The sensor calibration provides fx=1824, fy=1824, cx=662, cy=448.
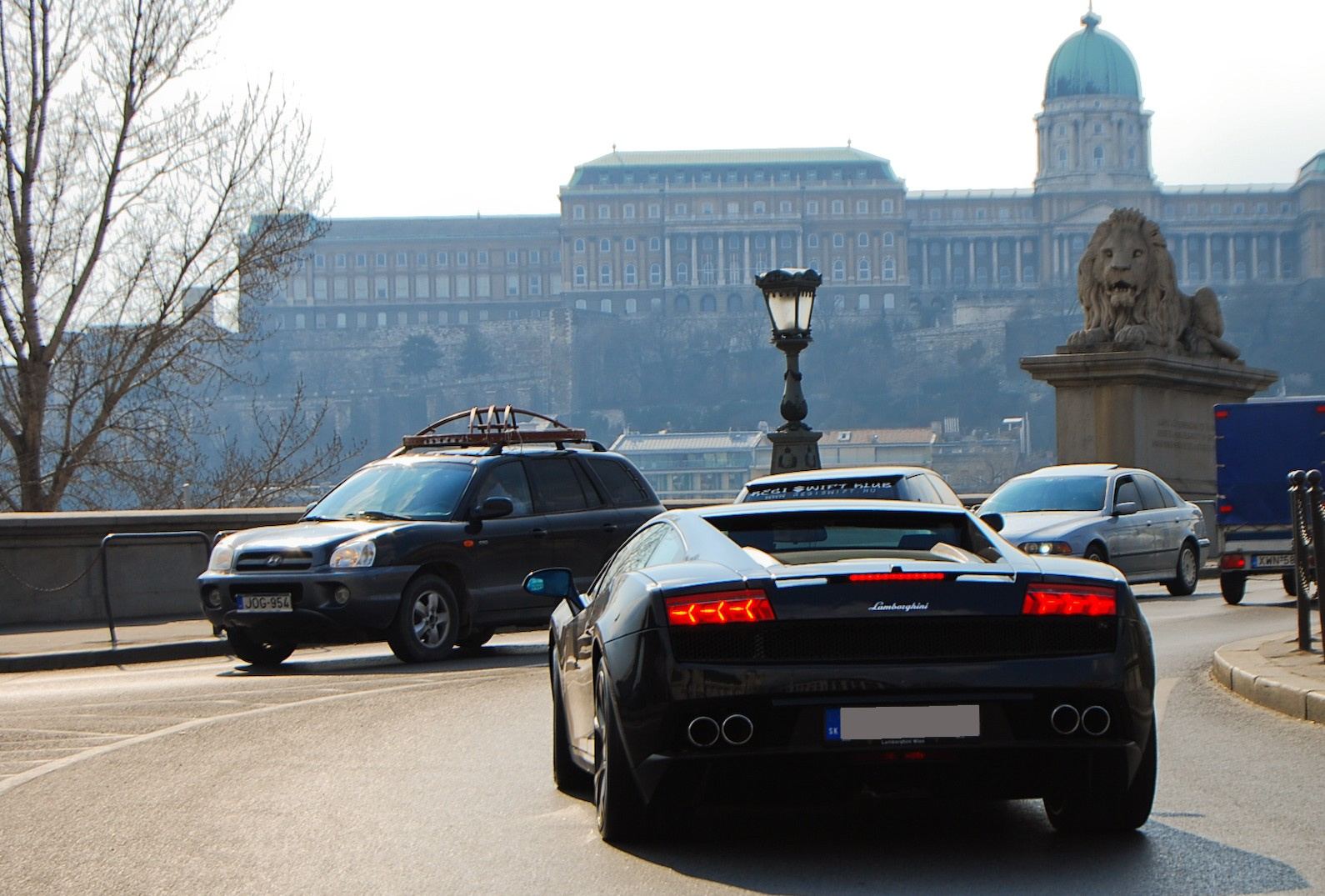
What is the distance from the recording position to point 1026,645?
17.5ft

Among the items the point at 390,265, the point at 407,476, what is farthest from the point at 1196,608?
the point at 390,265

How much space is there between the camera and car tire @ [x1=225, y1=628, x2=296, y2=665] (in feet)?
42.9

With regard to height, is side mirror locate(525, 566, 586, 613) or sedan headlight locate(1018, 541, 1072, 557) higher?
side mirror locate(525, 566, 586, 613)

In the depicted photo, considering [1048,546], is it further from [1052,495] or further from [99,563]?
[99,563]

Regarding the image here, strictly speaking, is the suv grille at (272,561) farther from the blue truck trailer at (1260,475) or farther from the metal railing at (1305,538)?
the blue truck trailer at (1260,475)

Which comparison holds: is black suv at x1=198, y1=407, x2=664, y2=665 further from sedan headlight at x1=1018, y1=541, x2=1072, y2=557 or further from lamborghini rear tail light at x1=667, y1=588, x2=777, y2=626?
lamborghini rear tail light at x1=667, y1=588, x2=777, y2=626

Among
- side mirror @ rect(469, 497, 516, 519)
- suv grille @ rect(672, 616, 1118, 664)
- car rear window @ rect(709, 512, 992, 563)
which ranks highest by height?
car rear window @ rect(709, 512, 992, 563)

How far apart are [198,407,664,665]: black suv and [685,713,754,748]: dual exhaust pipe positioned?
7.82 meters

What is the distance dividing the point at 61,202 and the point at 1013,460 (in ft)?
390

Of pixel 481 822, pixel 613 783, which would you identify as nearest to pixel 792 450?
pixel 481 822

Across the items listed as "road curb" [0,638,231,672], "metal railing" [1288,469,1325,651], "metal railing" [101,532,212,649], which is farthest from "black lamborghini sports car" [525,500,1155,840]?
"metal railing" [101,532,212,649]

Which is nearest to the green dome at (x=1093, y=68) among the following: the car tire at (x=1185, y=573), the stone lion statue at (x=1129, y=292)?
the stone lion statue at (x=1129, y=292)

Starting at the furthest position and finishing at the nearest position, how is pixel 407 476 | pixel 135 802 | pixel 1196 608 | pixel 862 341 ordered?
pixel 862 341, pixel 1196 608, pixel 407 476, pixel 135 802

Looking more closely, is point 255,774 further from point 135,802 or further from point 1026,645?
point 1026,645
